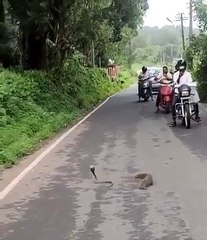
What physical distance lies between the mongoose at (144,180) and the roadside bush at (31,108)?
3045mm

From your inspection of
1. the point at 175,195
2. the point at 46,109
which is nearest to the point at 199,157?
the point at 175,195

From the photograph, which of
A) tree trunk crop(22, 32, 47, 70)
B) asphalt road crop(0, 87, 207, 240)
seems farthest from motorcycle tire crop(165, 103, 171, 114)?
tree trunk crop(22, 32, 47, 70)

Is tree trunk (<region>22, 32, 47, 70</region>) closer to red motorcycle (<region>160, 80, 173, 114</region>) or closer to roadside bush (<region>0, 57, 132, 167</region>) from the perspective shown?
roadside bush (<region>0, 57, 132, 167</region>)

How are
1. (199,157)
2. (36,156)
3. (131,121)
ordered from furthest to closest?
(131,121), (36,156), (199,157)

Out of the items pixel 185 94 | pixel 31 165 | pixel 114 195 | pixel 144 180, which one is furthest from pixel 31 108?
pixel 114 195

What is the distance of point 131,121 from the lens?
57.7 feet

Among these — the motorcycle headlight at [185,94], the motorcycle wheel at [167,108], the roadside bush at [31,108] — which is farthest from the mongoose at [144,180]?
the motorcycle wheel at [167,108]

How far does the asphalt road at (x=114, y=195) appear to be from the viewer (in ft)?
19.4

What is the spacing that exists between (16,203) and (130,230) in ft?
6.59

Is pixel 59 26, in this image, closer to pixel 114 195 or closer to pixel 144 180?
pixel 144 180

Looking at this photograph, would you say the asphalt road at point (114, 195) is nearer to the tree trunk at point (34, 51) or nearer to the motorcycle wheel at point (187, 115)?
the motorcycle wheel at point (187, 115)

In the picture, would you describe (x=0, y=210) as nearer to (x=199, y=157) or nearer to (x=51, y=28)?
(x=199, y=157)

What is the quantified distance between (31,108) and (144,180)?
869 centimetres

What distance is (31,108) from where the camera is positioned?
53.4 ft
